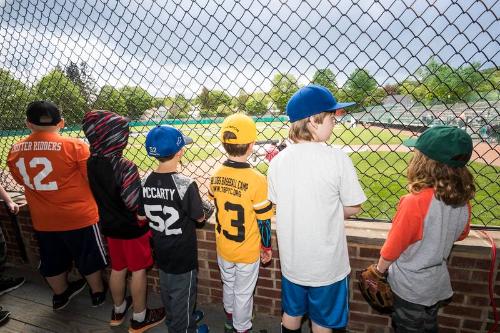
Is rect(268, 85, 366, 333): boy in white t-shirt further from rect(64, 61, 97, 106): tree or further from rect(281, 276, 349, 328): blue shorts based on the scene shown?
rect(64, 61, 97, 106): tree

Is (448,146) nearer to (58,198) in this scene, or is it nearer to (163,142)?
(163,142)

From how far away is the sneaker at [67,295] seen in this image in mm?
2818

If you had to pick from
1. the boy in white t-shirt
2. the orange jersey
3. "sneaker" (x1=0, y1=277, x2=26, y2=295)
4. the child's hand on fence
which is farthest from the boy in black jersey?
"sneaker" (x1=0, y1=277, x2=26, y2=295)

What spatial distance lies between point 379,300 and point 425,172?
884mm

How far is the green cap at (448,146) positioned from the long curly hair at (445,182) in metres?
0.04

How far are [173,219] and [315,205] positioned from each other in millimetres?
1070

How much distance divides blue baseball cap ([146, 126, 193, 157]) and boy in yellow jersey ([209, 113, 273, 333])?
37 centimetres

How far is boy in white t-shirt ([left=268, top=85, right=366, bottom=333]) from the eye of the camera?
5.47 feet

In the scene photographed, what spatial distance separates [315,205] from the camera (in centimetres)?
171

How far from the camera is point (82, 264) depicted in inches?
108

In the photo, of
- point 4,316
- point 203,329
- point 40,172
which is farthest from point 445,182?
point 4,316

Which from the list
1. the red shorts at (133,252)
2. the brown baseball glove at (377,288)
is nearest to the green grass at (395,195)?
the brown baseball glove at (377,288)

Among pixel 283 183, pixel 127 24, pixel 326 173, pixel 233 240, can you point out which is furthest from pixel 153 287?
pixel 127 24

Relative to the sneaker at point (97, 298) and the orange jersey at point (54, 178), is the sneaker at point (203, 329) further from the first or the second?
the orange jersey at point (54, 178)
